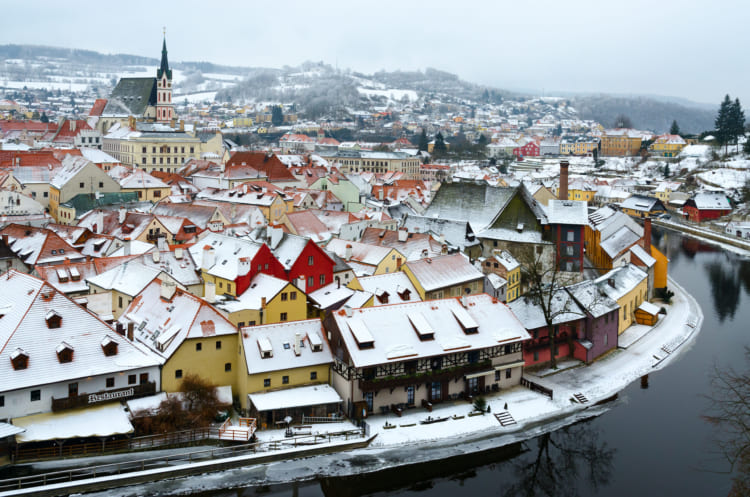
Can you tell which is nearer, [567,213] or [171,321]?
[171,321]

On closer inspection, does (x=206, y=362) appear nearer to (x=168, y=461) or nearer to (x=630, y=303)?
(x=168, y=461)

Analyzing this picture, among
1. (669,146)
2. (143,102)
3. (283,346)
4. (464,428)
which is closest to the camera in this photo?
(464,428)

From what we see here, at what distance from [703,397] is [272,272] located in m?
24.0

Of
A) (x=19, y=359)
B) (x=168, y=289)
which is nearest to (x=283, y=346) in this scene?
(x=168, y=289)

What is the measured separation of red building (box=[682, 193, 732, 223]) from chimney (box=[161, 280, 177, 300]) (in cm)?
8752

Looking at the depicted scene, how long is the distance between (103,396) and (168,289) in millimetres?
6682

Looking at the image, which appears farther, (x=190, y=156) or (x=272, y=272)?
(x=190, y=156)

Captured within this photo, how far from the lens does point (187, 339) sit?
31734mm

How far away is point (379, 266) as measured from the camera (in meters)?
45.9

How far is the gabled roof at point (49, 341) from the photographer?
28281mm

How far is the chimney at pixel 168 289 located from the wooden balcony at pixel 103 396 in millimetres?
5093

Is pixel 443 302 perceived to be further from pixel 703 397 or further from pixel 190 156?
pixel 190 156

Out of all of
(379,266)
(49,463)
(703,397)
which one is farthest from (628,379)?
(49,463)

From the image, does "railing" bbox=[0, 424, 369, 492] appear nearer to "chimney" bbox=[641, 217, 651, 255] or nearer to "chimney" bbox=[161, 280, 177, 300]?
"chimney" bbox=[161, 280, 177, 300]
